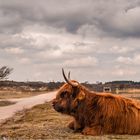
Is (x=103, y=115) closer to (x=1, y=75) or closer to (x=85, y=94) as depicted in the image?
(x=85, y=94)

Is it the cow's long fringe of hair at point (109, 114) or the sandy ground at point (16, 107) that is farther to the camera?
the sandy ground at point (16, 107)

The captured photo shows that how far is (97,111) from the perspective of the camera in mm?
15484

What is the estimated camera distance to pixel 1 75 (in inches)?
2478

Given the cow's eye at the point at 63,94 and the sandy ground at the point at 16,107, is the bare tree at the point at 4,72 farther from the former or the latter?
the cow's eye at the point at 63,94

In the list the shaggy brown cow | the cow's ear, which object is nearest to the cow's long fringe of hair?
the shaggy brown cow

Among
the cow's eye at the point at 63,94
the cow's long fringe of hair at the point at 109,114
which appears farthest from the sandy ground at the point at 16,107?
the cow's long fringe of hair at the point at 109,114

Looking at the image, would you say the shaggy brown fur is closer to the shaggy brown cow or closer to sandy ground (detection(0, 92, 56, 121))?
the shaggy brown cow

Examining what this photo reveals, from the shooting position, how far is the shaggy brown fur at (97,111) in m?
15.3

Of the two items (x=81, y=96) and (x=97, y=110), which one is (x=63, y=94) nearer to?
(x=81, y=96)

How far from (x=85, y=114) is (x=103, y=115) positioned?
1.81 feet

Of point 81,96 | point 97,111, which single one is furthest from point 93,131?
point 81,96

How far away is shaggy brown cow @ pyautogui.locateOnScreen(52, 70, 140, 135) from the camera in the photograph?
15.3 m

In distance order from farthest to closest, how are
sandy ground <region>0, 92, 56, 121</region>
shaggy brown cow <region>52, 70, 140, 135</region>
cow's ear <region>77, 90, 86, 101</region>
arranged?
sandy ground <region>0, 92, 56, 121</region>
cow's ear <region>77, 90, 86, 101</region>
shaggy brown cow <region>52, 70, 140, 135</region>

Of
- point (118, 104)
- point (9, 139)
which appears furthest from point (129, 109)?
point (9, 139)
